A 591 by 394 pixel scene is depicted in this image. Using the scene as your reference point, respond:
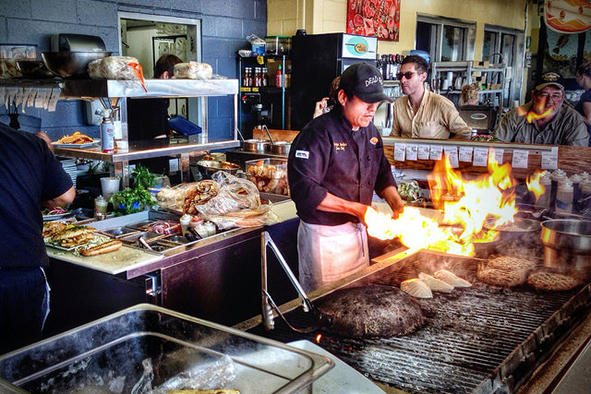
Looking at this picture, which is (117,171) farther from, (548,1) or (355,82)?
(548,1)

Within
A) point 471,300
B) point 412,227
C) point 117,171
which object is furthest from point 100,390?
point 117,171

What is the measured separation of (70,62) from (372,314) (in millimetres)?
2625

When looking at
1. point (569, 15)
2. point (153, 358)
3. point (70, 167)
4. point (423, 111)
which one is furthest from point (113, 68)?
point (569, 15)

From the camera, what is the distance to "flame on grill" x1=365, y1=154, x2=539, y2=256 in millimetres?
3422

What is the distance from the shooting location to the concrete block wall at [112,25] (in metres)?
5.96

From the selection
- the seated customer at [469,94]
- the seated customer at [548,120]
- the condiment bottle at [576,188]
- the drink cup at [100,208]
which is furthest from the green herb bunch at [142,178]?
the seated customer at [469,94]

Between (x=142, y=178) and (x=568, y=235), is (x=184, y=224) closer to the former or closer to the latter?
(x=142, y=178)

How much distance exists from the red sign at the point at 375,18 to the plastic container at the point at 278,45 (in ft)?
4.21

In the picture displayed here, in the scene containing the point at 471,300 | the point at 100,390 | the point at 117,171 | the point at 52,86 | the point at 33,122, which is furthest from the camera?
the point at 33,122

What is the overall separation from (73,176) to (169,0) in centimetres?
378

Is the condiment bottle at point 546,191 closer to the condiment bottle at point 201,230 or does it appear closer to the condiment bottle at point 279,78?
the condiment bottle at point 201,230

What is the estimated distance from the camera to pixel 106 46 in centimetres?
673

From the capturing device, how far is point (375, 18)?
9539mm

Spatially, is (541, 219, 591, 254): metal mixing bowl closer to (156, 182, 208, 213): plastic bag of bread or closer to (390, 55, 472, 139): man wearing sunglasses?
(390, 55, 472, 139): man wearing sunglasses
